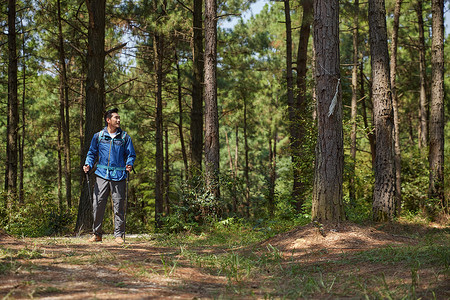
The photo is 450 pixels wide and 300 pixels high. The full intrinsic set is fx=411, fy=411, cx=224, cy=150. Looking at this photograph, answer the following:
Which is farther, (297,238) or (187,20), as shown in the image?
(187,20)

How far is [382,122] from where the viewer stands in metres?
8.66

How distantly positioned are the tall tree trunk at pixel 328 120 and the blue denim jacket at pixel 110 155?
3032 mm

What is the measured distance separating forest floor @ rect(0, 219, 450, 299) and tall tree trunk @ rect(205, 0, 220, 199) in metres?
3.52

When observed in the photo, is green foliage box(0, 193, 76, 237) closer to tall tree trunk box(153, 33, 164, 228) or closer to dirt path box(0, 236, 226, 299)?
tall tree trunk box(153, 33, 164, 228)

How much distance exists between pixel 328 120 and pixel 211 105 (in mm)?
3977

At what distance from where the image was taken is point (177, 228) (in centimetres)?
845

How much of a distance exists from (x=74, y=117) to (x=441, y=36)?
735 inches

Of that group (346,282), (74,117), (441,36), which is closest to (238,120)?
(74,117)

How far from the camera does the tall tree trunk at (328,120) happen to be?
19.7ft

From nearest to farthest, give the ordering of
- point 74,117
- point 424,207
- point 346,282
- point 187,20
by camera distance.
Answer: point 346,282, point 424,207, point 187,20, point 74,117

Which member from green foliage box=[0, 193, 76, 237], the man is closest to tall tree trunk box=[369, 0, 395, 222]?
the man

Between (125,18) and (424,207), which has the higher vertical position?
(125,18)

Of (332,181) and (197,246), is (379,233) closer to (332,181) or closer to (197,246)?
(332,181)

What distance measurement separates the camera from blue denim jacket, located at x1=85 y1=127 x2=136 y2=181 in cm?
671
